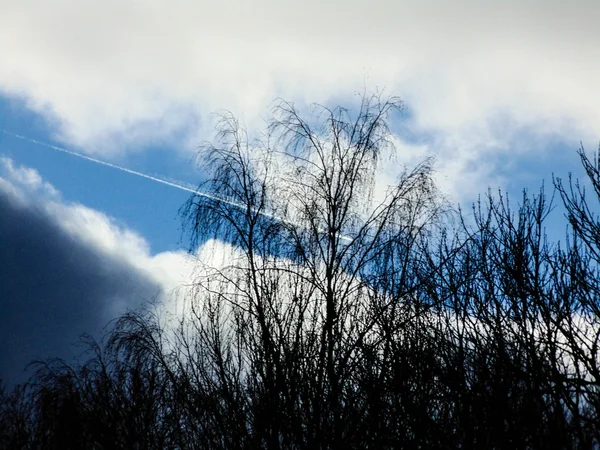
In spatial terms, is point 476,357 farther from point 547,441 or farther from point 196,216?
point 196,216

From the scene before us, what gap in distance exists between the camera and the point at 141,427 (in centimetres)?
1345

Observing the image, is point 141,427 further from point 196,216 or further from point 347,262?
point 347,262

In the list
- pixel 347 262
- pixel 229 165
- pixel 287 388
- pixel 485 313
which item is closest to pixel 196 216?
pixel 229 165

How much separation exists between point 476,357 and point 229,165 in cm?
494

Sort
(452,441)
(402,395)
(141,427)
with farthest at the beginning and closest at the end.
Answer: (141,427), (402,395), (452,441)

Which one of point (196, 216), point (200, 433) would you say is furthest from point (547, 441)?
point (196, 216)

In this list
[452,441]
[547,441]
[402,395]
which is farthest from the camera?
[402,395]

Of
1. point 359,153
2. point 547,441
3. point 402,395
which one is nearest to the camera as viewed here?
point 547,441

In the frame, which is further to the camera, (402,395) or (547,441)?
(402,395)

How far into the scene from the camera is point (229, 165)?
8.99 m

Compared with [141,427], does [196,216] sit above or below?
above

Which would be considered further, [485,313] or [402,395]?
[485,313]

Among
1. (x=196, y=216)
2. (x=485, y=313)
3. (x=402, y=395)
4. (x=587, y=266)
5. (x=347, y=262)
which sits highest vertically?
(x=196, y=216)

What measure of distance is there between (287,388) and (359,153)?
12.6ft
